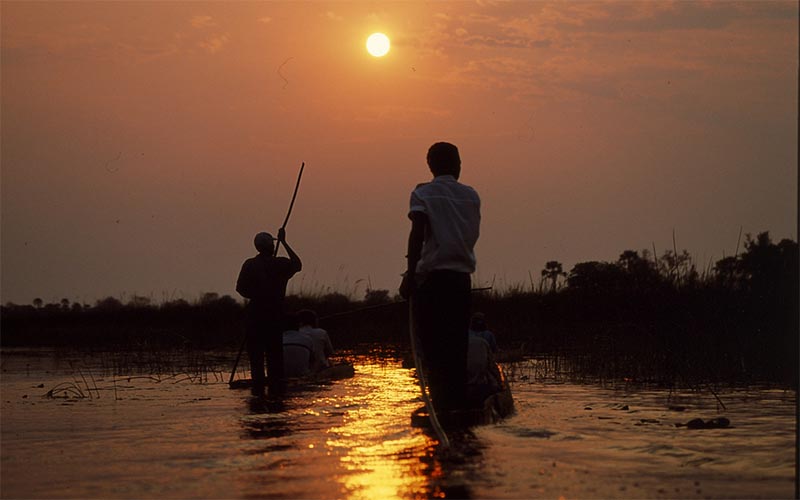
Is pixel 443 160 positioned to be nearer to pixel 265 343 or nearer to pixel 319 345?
pixel 265 343

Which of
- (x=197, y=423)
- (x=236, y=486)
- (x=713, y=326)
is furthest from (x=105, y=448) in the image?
(x=713, y=326)

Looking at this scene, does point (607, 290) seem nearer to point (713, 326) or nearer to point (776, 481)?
point (713, 326)

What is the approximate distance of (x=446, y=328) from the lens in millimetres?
8477

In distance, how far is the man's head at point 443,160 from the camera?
8781mm

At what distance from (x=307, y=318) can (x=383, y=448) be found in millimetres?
7389

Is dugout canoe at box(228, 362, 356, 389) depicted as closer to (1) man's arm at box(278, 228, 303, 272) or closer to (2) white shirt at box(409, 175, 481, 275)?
(1) man's arm at box(278, 228, 303, 272)

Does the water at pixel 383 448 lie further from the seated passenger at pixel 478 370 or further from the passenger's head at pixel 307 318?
the passenger's head at pixel 307 318

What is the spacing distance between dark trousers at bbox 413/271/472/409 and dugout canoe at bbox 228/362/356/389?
516 centimetres

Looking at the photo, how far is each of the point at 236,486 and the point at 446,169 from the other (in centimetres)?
355

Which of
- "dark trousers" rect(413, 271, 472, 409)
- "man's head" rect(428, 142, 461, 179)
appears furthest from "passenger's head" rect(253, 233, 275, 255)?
"dark trousers" rect(413, 271, 472, 409)

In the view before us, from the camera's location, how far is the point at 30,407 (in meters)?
11.5

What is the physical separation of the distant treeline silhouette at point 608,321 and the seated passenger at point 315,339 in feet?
1.38

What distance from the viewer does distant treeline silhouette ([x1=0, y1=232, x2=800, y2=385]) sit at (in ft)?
48.4

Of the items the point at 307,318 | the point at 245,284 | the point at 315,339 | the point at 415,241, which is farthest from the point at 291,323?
the point at 415,241
